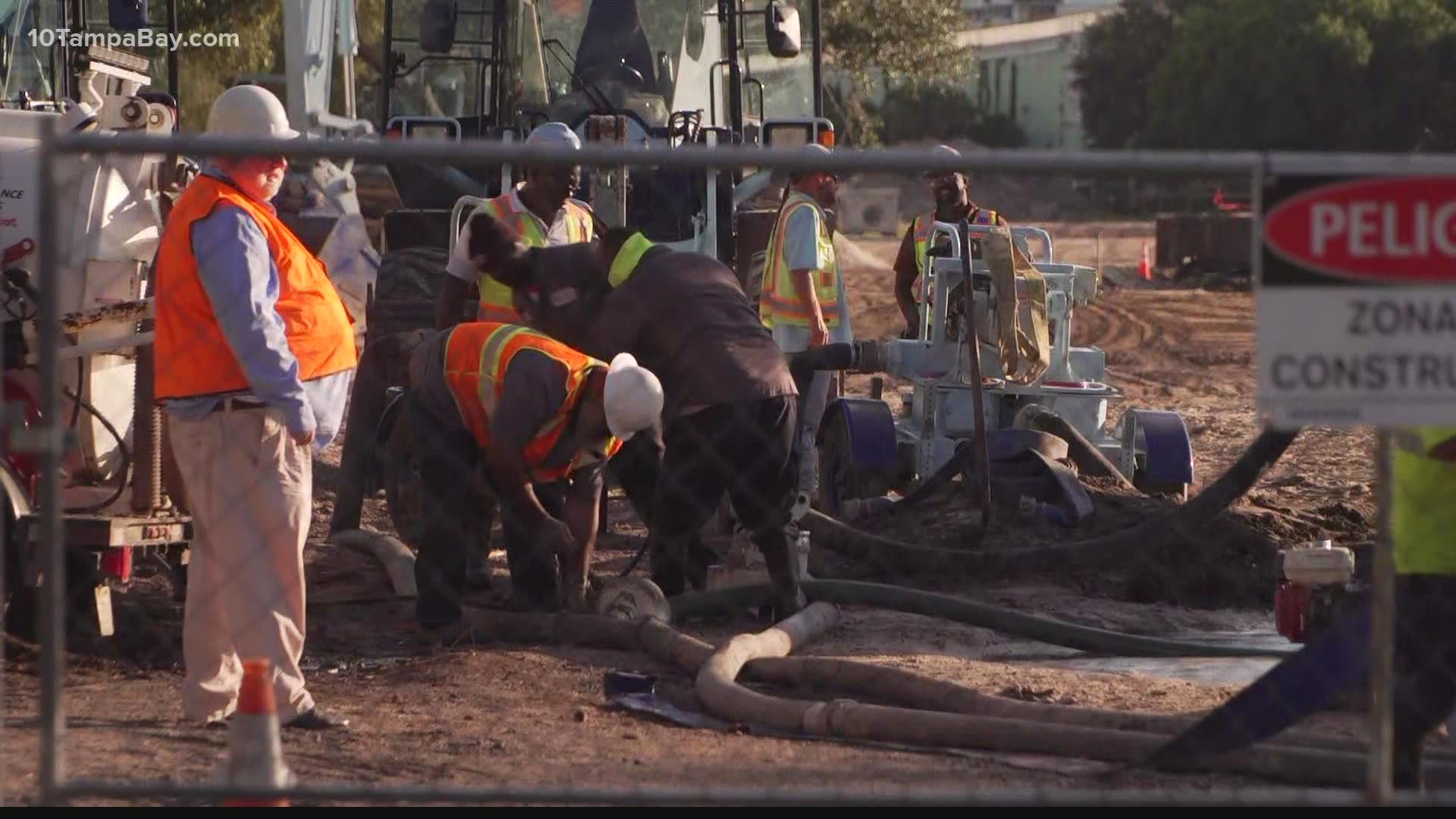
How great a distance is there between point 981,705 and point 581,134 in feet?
20.0

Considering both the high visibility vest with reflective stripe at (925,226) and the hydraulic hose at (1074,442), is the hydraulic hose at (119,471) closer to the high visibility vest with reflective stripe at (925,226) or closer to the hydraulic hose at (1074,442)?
the hydraulic hose at (1074,442)

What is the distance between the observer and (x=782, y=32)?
38.6ft

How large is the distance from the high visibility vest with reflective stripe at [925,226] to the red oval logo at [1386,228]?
6.78 meters

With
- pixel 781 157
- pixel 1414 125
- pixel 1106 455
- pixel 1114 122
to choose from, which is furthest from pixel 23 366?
pixel 1114 122

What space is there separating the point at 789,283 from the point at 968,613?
8.92 feet

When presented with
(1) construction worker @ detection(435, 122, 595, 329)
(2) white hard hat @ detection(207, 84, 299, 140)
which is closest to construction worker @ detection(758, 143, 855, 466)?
(1) construction worker @ detection(435, 122, 595, 329)

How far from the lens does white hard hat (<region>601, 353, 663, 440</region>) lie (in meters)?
7.21

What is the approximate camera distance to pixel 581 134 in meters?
11.5

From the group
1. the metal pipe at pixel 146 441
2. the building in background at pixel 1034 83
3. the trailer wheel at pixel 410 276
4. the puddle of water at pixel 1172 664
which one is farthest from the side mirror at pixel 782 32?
the building in background at pixel 1034 83

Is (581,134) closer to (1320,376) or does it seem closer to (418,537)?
(418,537)

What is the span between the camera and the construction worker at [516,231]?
27.0ft

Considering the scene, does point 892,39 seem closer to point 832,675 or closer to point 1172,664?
point 1172,664

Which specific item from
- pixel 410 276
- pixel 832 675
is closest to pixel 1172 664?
pixel 832 675

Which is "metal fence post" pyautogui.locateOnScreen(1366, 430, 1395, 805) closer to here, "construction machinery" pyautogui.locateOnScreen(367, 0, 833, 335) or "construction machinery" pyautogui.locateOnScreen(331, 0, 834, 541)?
"construction machinery" pyautogui.locateOnScreen(331, 0, 834, 541)
